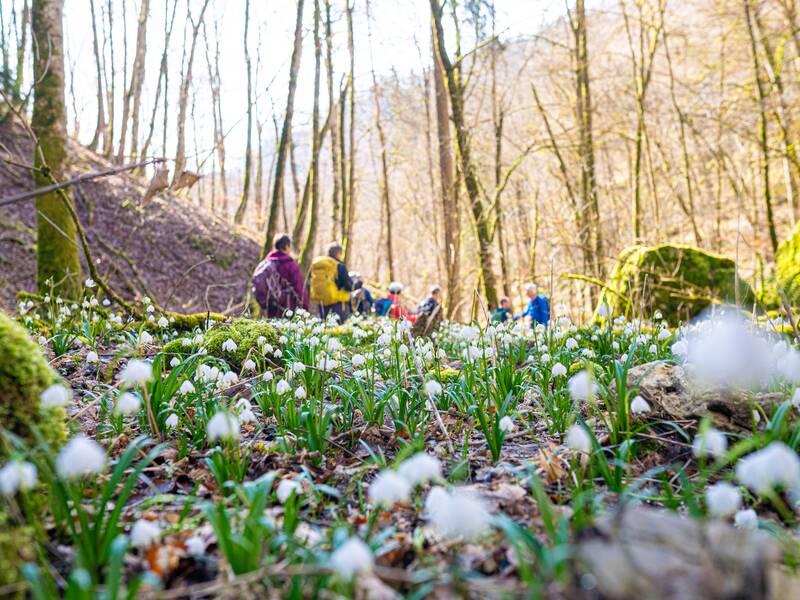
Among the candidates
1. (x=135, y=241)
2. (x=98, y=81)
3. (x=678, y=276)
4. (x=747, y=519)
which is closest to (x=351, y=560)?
(x=747, y=519)

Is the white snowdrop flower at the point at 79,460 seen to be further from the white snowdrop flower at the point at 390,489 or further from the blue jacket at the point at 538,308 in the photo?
the blue jacket at the point at 538,308

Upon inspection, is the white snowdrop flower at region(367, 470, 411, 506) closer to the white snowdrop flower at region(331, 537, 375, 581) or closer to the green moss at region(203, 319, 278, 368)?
the white snowdrop flower at region(331, 537, 375, 581)

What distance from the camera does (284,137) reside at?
35.7ft

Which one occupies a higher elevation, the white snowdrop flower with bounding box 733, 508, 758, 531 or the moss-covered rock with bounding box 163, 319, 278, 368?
the moss-covered rock with bounding box 163, 319, 278, 368

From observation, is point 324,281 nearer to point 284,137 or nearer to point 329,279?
point 329,279

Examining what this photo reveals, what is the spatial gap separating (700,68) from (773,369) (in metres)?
14.6

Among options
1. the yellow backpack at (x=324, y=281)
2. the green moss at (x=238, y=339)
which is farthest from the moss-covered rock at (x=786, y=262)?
the green moss at (x=238, y=339)

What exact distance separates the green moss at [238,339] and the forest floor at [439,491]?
0.68 m


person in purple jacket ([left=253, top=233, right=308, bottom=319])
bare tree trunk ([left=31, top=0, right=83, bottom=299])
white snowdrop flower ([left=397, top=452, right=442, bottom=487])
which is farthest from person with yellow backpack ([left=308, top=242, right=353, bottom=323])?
white snowdrop flower ([left=397, top=452, right=442, bottom=487])

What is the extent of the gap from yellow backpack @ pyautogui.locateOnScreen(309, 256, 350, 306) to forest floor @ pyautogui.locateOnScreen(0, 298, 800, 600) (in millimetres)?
5519

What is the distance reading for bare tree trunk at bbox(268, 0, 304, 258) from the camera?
10656 mm

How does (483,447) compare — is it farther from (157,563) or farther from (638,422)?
(157,563)

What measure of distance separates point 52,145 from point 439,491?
758 cm

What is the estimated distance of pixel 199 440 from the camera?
2754mm
